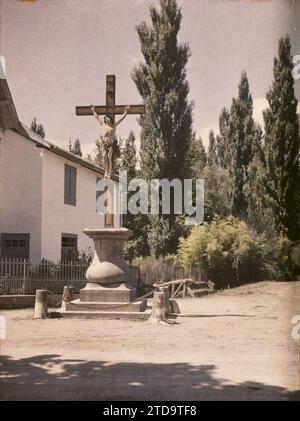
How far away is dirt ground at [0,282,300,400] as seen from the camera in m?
4.97

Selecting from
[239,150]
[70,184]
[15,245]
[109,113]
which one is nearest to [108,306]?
[109,113]

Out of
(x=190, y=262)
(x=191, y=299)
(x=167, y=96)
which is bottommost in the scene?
(x=191, y=299)

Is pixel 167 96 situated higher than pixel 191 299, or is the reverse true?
pixel 167 96

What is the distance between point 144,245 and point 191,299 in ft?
35.6

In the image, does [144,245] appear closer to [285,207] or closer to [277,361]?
[285,207]

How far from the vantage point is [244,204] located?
1126 inches

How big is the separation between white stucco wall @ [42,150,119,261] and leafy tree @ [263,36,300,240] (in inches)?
389

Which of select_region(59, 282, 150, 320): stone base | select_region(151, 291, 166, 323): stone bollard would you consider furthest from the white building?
select_region(151, 291, 166, 323): stone bollard

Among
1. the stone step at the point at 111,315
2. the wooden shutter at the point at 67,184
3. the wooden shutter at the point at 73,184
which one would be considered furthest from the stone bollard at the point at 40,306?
the wooden shutter at the point at 73,184

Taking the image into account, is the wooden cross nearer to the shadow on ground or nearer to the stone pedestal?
the stone pedestal

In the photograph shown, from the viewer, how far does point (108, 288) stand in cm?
1118

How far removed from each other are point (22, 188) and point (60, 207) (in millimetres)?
2289

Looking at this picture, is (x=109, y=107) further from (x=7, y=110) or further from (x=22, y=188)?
(x=22, y=188)
